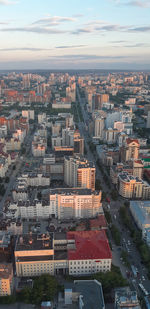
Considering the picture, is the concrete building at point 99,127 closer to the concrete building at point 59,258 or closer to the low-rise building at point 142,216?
the low-rise building at point 142,216

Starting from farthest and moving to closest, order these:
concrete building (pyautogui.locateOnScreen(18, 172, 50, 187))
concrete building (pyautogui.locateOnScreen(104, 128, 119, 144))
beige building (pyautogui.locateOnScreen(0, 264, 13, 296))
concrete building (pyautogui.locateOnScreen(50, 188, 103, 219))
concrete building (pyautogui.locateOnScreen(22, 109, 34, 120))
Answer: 1. concrete building (pyautogui.locateOnScreen(22, 109, 34, 120))
2. concrete building (pyautogui.locateOnScreen(104, 128, 119, 144))
3. concrete building (pyautogui.locateOnScreen(18, 172, 50, 187))
4. concrete building (pyautogui.locateOnScreen(50, 188, 103, 219))
5. beige building (pyautogui.locateOnScreen(0, 264, 13, 296))

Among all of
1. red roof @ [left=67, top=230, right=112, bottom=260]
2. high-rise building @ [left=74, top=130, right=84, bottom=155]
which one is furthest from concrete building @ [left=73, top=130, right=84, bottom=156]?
red roof @ [left=67, top=230, right=112, bottom=260]

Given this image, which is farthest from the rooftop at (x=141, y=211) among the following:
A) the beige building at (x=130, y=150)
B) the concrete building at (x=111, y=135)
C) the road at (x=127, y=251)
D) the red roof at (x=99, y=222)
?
the concrete building at (x=111, y=135)

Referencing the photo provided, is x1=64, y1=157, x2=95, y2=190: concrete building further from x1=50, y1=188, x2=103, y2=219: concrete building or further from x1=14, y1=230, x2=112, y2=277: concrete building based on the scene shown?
x1=14, y1=230, x2=112, y2=277: concrete building

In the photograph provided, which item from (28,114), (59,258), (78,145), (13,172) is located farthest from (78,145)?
(28,114)

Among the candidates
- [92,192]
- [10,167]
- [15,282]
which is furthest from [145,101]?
[15,282]
